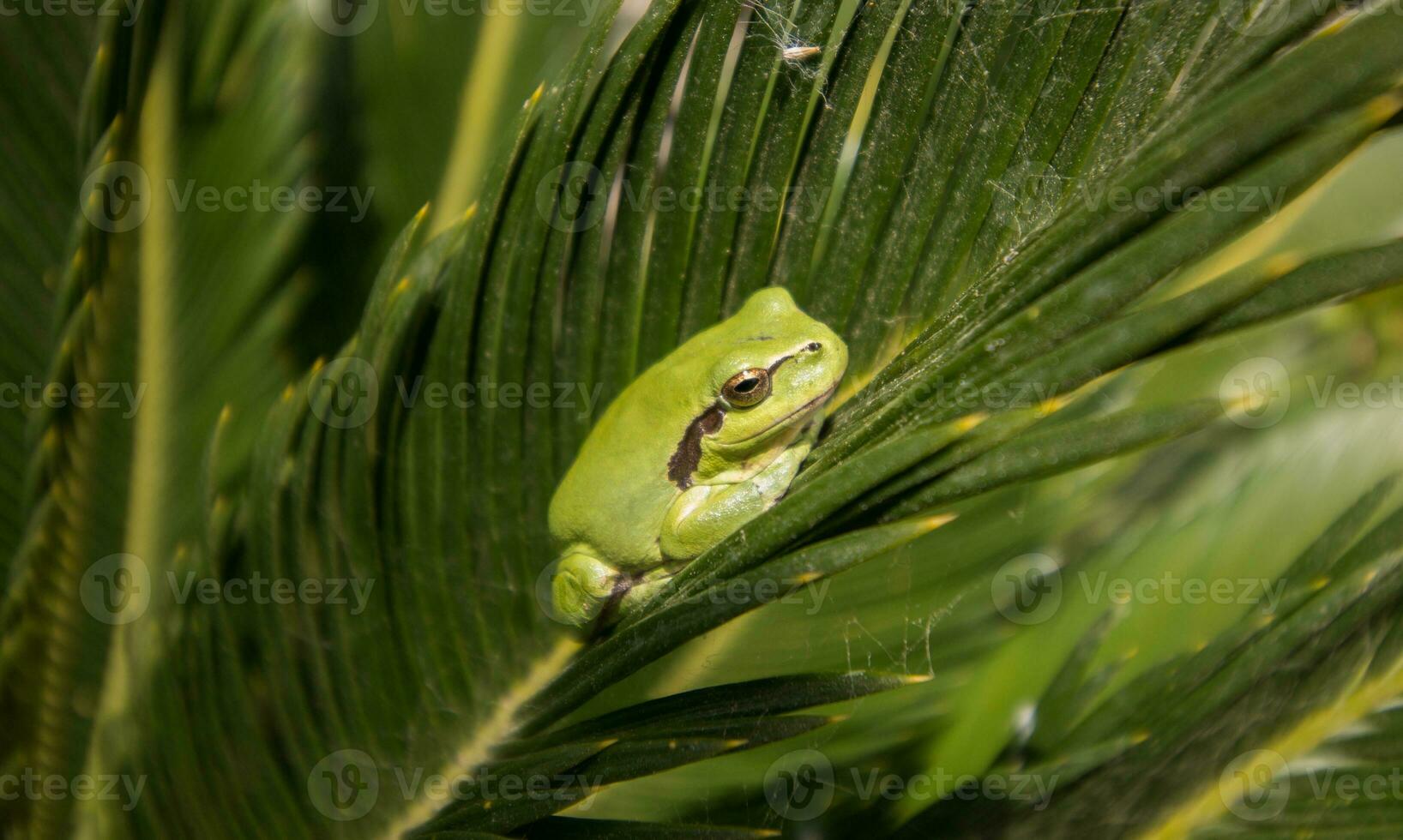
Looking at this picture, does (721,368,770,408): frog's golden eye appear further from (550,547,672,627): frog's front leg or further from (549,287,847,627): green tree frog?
(550,547,672,627): frog's front leg

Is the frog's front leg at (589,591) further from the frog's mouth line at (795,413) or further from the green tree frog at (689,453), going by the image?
the frog's mouth line at (795,413)

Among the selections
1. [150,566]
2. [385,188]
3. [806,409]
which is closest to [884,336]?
[806,409]

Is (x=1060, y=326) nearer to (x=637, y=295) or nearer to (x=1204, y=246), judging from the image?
(x=1204, y=246)

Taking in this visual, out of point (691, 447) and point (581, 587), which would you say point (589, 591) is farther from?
point (691, 447)

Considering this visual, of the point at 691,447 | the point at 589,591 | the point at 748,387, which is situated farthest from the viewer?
the point at 691,447

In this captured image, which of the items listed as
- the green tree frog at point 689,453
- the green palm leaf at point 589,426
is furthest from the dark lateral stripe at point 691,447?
the green palm leaf at point 589,426

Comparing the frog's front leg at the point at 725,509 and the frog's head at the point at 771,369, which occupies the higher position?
the frog's head at the point at 771,369

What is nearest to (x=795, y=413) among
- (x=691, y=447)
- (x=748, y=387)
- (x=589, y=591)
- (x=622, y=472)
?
(x=748, y=387)
